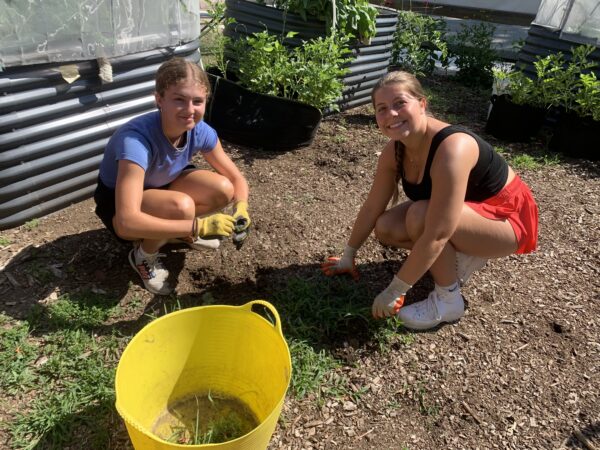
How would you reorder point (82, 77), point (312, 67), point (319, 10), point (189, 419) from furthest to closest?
point (319, 10) → point (312, 67) → point (82, 77) → point (189, 419)

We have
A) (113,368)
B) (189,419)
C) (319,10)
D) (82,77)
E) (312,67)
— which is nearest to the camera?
(189,419)

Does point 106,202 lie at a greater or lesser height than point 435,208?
lesser

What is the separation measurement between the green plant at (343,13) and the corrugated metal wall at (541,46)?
1.61 meters

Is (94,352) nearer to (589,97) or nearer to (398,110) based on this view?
(398,110)

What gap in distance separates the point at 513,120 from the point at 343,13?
1.80 meters

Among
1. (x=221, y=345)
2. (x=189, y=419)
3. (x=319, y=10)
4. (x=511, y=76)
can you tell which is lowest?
(x=189, y=419)

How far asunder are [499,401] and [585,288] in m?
1.05

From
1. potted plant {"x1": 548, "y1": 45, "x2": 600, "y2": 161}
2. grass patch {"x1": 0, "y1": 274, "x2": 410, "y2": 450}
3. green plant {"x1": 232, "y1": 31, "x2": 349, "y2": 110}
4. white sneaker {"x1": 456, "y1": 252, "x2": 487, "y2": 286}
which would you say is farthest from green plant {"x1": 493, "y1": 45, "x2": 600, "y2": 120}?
grass patch {"x1": 0, "y1": 274, "x2": 410, "y2": 450}

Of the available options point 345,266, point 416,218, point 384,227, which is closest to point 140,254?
point 345,266

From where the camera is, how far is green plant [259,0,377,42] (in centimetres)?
385

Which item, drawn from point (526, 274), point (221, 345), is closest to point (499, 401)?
point (526, 274)

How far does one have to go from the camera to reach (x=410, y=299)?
7.85 feet

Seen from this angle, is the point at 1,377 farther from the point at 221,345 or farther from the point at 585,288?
the point at 585,288

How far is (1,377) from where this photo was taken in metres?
1.82
